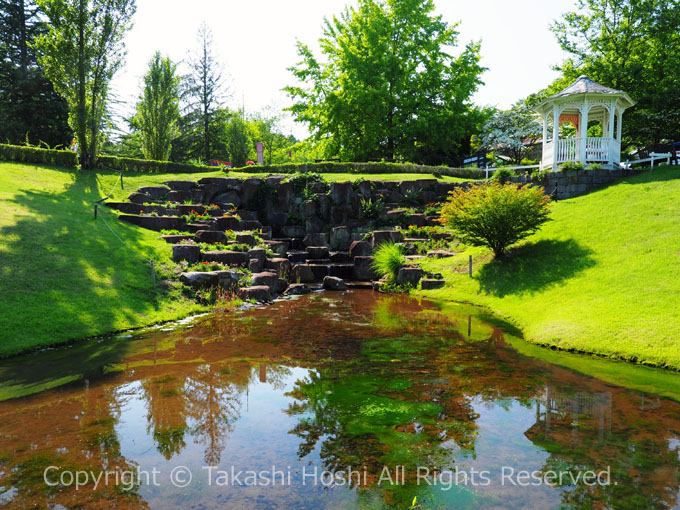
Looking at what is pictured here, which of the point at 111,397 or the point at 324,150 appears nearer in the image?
the point at 111,397

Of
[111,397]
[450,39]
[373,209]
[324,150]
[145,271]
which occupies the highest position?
[450,39]

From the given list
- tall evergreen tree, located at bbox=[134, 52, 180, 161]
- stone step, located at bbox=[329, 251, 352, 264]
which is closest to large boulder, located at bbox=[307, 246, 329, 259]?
stone step, located at bbox=[329, 251, 352, 264]

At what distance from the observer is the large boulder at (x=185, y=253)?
47.4 feet

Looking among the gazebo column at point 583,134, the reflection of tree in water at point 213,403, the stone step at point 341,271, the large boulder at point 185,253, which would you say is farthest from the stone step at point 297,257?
the gazebo column at point 583,134

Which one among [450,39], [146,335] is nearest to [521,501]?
[146,335]

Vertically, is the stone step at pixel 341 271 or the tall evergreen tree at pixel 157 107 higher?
the tall evergreen tree at pixel 157 107

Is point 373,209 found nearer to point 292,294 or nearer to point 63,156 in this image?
point 292,294

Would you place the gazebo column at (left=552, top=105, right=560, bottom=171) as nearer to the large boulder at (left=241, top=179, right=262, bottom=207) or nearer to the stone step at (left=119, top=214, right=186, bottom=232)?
the large boulder at (left=241, top=179, right=262, bottom=207)

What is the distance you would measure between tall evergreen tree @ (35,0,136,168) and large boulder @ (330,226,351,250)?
597 inches

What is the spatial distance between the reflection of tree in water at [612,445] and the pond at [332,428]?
0.02m

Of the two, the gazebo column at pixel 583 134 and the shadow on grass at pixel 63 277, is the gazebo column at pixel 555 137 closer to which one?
the gazebo column at pixel 583 134

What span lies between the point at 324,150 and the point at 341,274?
19776 mm

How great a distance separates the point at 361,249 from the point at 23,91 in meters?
31.1

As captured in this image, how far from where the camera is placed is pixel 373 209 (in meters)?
22.8
